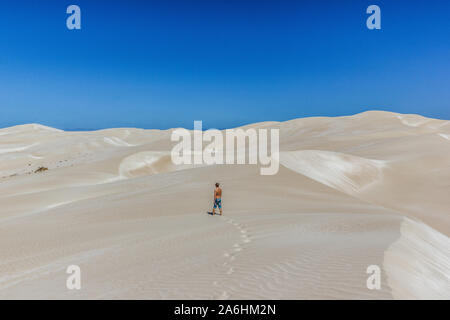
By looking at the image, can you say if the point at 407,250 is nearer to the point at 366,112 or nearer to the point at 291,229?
the point at 291,229

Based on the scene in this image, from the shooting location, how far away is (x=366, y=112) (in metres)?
59.1

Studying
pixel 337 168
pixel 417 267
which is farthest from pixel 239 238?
pixel 337 168

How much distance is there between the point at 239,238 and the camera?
684 centimetres

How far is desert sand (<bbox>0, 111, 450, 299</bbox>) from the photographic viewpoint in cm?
431

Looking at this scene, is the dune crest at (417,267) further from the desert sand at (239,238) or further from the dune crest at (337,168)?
the dune crest at (337,168)

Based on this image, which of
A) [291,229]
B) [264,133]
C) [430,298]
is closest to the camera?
[430,298]

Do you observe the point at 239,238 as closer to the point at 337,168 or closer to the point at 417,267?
the point at 417,267

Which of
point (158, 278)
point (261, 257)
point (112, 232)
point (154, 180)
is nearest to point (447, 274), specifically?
point (261, 257)

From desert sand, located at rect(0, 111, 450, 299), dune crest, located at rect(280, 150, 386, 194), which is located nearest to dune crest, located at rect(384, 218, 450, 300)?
desert sand, located at rect(0, 111, 450, 299)

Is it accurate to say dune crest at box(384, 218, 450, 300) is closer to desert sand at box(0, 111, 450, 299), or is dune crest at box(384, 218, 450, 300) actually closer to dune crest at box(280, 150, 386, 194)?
desert sand at box(0, 111, 450, 299)

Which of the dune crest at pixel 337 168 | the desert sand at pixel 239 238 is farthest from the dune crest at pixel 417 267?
the dune crest at pixel 337 168

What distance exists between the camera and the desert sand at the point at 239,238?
4.31 m

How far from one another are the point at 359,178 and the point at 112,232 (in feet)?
48.0

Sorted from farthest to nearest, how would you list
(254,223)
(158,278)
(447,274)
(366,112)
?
(366,112), (254,223), (447,274), (158,278)
